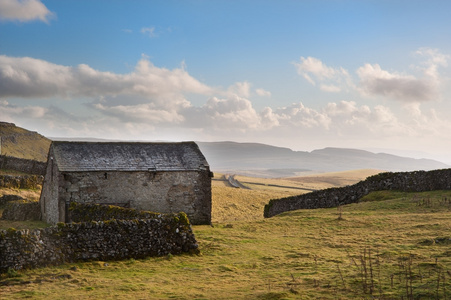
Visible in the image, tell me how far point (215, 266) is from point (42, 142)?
285 ft

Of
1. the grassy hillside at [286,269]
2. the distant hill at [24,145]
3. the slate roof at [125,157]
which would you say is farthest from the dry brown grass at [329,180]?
the grassy hillside at [286,269]

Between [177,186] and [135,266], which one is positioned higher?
[177,186]

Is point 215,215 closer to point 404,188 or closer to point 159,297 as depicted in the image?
point 404,188

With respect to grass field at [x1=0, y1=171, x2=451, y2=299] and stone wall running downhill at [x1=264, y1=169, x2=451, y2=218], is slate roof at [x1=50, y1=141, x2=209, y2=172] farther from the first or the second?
grass field at [x1=0, y1=171, x2=451, y2=299]

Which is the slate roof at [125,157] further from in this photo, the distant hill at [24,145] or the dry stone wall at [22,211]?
the distant hill at [24,145]

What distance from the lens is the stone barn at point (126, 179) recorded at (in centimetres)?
2607

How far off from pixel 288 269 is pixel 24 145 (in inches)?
3247

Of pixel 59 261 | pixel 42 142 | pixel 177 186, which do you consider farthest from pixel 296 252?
pixel 42 142

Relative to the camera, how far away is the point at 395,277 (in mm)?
11352

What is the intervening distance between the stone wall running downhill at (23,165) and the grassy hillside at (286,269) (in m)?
31.3

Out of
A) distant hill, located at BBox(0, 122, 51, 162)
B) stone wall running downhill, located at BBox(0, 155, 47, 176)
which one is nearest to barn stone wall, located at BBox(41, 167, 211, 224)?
stone wall running downhill, located at BBox(0, 155, 47, 176)

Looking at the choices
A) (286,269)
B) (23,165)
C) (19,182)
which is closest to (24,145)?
(23,165)

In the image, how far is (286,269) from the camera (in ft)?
43.5

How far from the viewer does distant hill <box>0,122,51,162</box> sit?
252ft
